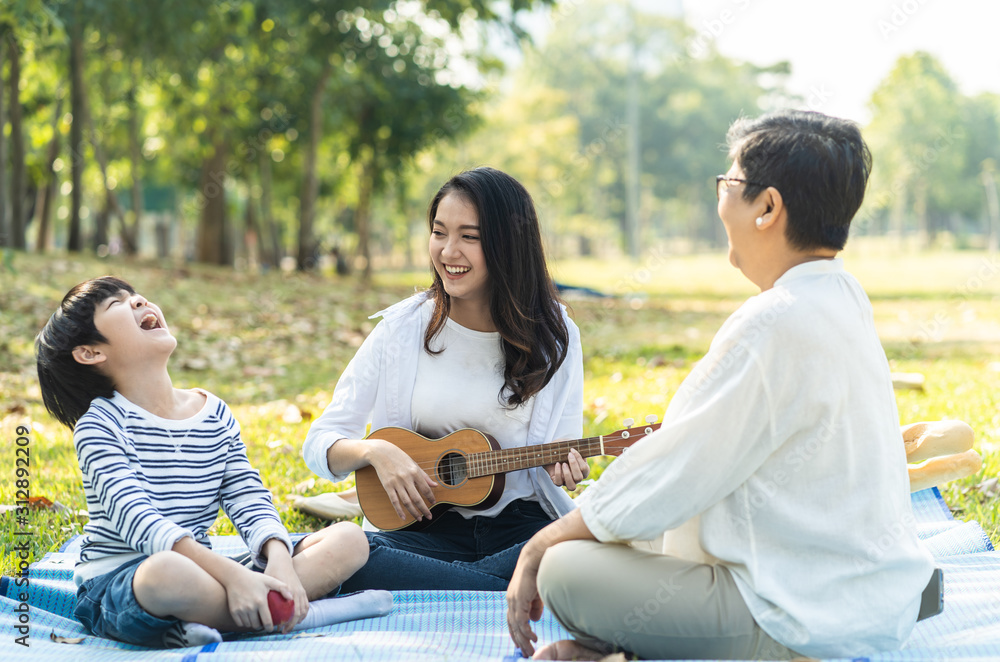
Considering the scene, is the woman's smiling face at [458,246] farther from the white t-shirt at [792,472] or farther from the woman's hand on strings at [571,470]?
the white t-shirt at [792,472]

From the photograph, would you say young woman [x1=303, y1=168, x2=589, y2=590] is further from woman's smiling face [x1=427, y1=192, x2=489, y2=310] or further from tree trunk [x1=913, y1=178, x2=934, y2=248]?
tree trunk [x1=913, y1=178, x2=934, y2=248]

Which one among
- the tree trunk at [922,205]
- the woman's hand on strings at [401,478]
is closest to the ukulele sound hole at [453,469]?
the woman's hand on strings at [401,478]

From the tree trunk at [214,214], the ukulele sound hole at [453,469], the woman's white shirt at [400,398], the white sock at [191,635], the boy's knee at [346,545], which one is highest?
the tree trunk at [214,214]

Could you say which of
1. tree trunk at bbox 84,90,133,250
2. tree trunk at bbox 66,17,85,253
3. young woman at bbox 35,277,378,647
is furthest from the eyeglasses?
tree trunk at bbox 84,90,133,250

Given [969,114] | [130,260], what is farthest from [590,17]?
[130,260]

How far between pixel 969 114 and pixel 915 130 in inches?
404

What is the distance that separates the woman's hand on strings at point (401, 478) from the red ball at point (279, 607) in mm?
577

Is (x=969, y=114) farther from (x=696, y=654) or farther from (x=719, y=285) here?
(x=696, y=654)

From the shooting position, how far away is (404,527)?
10.8 feet

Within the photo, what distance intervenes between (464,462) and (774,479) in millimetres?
1369

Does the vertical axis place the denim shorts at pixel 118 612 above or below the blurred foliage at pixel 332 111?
below

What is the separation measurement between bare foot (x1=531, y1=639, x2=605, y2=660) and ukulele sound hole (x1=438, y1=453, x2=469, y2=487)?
982 millimetres

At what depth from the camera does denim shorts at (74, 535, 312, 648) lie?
98.7 inches

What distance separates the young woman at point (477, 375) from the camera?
3.25m
